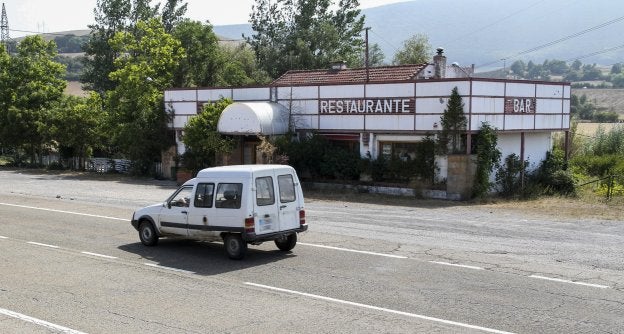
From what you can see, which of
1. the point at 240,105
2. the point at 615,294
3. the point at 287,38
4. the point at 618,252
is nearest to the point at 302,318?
the point at 615,294

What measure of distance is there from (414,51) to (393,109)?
120 feet

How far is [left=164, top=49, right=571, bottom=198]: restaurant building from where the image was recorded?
27125mm

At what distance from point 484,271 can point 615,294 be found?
244 cm

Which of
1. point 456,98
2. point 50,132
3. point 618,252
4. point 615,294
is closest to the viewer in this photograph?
point 615,294

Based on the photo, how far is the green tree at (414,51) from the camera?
62.5 metres

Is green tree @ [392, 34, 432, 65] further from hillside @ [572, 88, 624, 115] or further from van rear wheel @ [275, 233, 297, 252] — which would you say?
hillside @ [572, 88, 624, 115]

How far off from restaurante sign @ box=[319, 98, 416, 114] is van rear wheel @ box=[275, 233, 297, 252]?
14288 mm

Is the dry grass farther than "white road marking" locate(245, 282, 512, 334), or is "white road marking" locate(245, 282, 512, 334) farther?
the dry grass

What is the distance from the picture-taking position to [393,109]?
28.4 m

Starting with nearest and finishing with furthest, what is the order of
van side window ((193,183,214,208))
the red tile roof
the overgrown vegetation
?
van side window ((193,183,214,208)) → the overgrown vegetation → the red tile roof

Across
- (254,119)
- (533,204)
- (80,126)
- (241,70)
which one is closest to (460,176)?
(533,204)

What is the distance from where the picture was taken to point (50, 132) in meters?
44.1

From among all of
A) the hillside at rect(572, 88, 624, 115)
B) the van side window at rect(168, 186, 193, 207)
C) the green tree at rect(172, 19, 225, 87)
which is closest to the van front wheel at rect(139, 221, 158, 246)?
the van side window at rect(168, 186, 193, 207)

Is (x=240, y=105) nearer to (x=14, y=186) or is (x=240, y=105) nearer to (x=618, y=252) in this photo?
(x=14, y=186)
